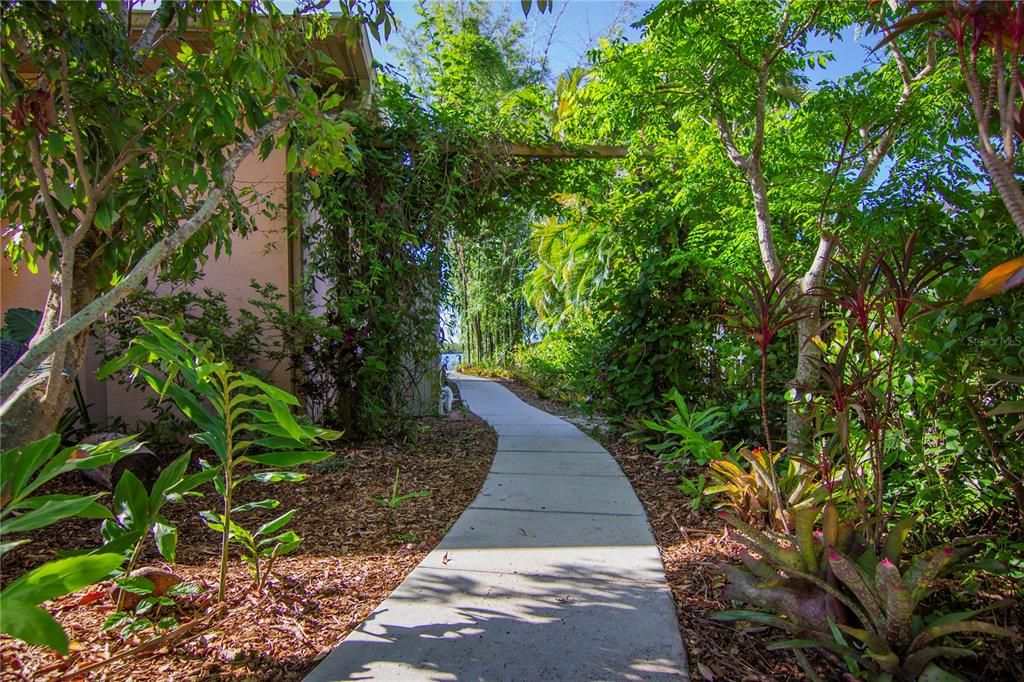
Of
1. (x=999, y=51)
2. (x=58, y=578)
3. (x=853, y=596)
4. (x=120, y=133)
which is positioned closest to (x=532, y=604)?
(x=853, y=596)

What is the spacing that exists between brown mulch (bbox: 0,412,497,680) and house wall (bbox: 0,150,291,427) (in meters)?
1.58

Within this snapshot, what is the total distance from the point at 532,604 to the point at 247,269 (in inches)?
175

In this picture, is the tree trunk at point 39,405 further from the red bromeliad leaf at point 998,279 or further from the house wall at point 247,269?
the house wall at point 247,269

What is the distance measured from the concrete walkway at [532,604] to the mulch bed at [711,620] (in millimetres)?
82

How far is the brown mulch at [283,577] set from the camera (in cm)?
194

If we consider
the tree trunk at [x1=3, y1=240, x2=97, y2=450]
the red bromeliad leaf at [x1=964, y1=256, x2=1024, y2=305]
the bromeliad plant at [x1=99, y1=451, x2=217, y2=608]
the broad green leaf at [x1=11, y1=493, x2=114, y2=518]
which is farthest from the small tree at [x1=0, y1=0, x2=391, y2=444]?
the red bromeliad leaf at [x1=964, y1=256, x2=1024, y2=305]

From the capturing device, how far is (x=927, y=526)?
8.77 ft

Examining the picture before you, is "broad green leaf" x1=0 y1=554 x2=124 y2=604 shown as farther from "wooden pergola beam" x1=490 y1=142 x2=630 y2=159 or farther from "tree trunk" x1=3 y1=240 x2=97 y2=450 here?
"wooden pergola beam" x1=490 y1=142 x2=630 y2=159

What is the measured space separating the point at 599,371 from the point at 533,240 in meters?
8.03

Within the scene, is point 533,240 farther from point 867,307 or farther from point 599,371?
point 867,307

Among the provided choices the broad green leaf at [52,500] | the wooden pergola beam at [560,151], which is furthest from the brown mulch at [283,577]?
the wooden pergola beam at [560,151]

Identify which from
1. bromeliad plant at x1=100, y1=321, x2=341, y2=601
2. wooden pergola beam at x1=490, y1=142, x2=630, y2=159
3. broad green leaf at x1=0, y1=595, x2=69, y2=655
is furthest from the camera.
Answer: wooden pergola beam at x1=490, y1=142, x2=630, y2=159

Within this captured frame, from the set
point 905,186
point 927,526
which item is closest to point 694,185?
point 905,186

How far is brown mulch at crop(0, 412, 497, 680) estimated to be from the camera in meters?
1.94
